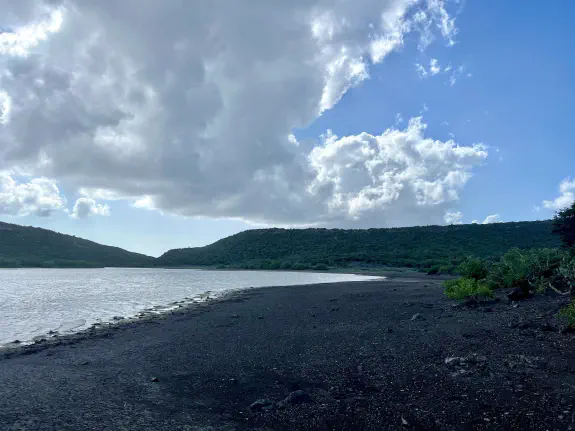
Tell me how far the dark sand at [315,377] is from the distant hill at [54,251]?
11906 centimetres

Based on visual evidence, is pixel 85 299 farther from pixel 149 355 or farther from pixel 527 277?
pixel 527 277

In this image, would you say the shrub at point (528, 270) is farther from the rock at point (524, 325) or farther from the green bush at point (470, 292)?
the rock at point (524, 325)


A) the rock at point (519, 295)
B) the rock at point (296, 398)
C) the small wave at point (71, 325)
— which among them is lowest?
the rock at point (296, 398)

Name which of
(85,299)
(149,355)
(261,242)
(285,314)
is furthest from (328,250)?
(149,355)

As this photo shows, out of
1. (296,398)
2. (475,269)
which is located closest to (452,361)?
(296,398)

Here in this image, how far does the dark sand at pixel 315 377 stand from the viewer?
20.9 ft

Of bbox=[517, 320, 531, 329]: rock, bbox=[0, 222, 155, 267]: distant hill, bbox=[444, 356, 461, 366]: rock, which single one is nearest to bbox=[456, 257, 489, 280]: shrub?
bbox=[517, 320, 531, 329]: rock

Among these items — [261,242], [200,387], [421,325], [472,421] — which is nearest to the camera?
[472,421]

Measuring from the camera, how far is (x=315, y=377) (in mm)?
8578

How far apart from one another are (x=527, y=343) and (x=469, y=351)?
1.44 m

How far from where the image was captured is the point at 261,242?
12081cm

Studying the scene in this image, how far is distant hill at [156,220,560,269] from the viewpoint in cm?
8081

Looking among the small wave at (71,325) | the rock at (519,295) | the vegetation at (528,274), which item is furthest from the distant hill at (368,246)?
the small wave at (71,325)

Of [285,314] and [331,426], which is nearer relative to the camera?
[331,426]
